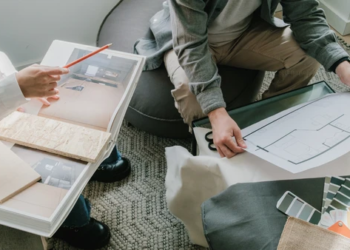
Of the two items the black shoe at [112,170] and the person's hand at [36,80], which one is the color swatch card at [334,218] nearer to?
the person's hand at [36,80]

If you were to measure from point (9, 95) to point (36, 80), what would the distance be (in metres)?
0.05

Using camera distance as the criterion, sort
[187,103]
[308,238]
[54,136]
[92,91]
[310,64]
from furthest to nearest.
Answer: [310,64] → [187,103] → [92,91] → [54,136] → [308,238]

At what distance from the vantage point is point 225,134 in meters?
0.78

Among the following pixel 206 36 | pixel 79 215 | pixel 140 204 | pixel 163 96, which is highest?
pixel 206 36

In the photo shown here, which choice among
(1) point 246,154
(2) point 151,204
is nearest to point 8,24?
(2) point 151,204

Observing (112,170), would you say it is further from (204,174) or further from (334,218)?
(334,218)

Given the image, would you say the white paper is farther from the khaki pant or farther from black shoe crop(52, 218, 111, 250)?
black shoe crop(52, 218, 111, 250)

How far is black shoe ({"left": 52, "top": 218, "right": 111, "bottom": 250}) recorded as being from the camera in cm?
100

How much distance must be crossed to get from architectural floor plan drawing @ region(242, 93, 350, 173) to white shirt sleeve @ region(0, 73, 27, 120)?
427 mm

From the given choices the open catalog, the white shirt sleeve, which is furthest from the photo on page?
the white shirt sleeve

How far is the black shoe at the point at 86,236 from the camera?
998 mm

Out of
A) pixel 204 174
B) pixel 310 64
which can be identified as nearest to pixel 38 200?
pixel 204 174

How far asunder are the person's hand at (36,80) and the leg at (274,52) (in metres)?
0.52

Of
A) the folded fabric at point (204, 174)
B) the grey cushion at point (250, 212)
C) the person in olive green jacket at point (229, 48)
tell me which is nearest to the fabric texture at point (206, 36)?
the person in olive green jacket at point (229, 48)
